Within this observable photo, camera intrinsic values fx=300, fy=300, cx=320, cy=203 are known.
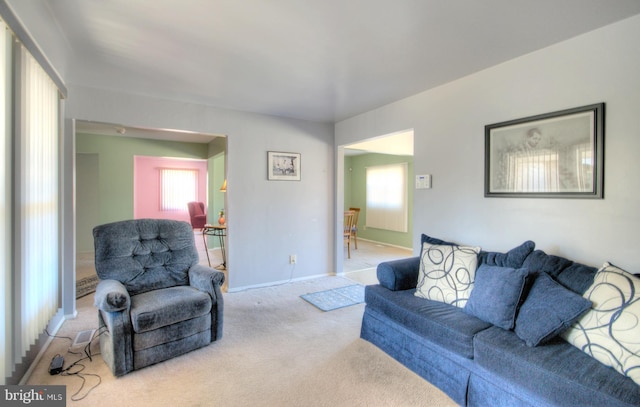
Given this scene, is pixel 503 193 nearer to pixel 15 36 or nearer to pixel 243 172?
pixel 243 172

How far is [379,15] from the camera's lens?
1.84 metres

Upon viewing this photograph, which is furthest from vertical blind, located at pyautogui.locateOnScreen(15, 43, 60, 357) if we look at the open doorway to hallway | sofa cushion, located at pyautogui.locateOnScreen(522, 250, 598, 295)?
the open doorway to hallway

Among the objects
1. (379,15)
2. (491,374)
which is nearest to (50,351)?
(491,374)

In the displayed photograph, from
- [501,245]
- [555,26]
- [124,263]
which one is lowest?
[124,263]

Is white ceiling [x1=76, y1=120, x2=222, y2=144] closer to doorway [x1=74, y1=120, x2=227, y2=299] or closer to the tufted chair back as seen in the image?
doorway [x1=74, y1=120, x2=227, y2=299]

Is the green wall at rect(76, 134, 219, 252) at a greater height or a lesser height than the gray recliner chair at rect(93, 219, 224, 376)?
greater

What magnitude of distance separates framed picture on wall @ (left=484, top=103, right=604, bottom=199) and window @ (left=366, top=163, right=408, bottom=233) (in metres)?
4.23

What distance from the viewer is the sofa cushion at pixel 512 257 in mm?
2168

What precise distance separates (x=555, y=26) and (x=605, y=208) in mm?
1218

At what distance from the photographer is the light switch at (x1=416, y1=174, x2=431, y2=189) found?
309 centimetres

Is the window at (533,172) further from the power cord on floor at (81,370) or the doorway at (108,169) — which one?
the doorway at (108,169)

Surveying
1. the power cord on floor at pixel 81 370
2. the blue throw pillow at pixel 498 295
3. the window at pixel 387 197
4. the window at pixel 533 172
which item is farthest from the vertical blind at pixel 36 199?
the window at pixel 387 197

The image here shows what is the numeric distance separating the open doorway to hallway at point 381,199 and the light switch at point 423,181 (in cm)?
238

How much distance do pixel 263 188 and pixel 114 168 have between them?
3890 millimetres
